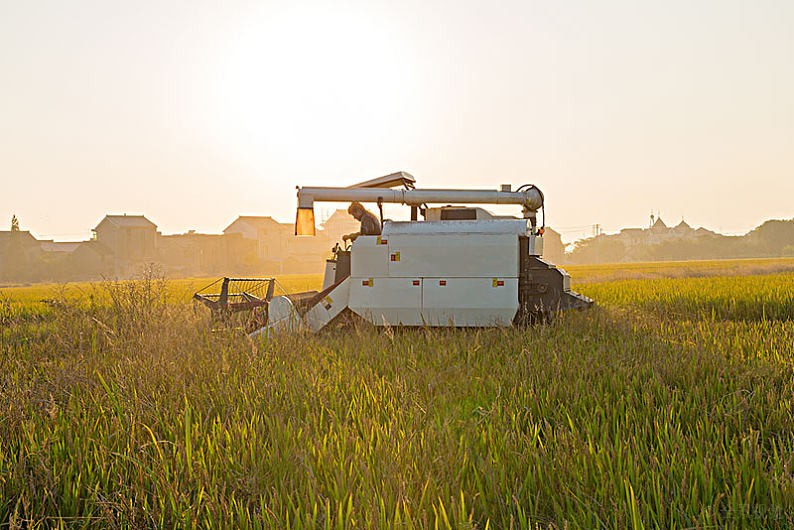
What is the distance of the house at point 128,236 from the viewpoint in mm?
63122

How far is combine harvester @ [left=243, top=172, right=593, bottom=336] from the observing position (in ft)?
29.6

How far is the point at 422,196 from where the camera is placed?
34.1ft

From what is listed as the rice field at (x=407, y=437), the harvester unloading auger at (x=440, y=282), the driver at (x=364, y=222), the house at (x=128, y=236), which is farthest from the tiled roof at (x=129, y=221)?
the rice field at (x=407, y=437)

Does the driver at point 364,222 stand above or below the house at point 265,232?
below

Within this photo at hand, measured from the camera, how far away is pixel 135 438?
13.0 ft

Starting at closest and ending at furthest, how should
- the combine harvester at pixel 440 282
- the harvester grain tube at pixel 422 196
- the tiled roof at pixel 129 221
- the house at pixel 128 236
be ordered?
1. the combine harvester at pixel 440 282
2. the harvester grain tube at pixel 422 196
3. the house at pixel 128 236
4. the tiled roof at pixel 129 221

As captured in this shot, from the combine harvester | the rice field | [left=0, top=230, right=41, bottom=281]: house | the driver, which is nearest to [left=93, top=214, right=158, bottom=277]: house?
[left=0, top=230, right=41, bottom=281]: house

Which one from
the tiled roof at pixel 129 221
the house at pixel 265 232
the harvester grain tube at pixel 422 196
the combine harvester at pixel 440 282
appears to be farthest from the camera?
the house at pixel 265 232

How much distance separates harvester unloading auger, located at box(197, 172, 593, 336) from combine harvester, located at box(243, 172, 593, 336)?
2 centimetres

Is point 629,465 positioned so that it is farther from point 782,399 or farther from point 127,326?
point 127,326

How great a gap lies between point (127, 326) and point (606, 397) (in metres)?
6.87

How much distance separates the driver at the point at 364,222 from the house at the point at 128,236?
5642 cm

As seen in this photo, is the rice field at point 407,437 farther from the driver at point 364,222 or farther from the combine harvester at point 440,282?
the driver at point 364,222

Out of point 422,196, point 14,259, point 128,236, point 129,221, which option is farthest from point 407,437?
point 129,221
